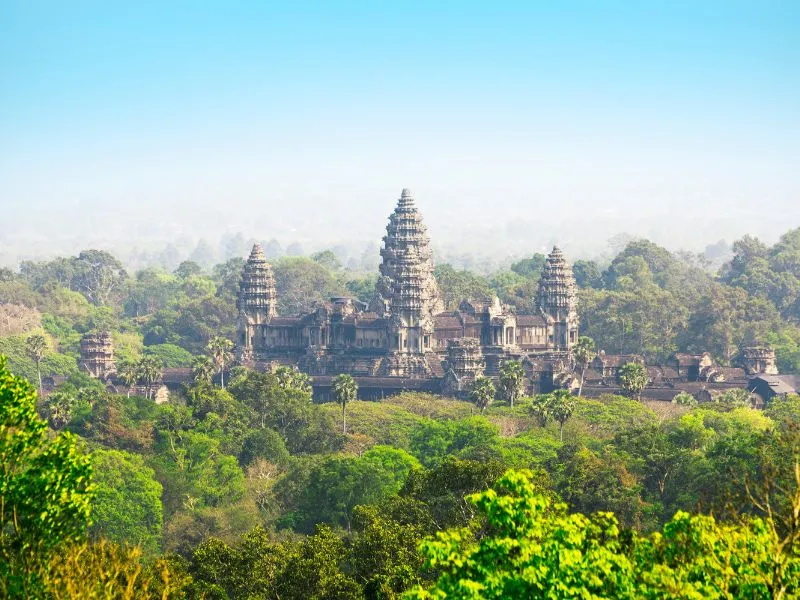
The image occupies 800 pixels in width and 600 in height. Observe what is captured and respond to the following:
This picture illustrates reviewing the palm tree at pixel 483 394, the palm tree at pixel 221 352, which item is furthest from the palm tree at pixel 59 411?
the palm tree at pixel 221 352

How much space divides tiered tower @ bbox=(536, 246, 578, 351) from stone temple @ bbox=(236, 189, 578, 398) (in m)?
0.09

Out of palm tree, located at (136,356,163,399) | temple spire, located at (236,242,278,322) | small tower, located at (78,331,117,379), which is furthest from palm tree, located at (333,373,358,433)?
small tower, located at (78,331,117,379)

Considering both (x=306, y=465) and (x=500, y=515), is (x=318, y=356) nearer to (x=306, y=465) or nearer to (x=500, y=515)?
(x=306, y=465)

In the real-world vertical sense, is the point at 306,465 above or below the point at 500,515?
below

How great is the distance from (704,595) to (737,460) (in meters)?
36.9

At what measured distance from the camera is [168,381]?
125438mm

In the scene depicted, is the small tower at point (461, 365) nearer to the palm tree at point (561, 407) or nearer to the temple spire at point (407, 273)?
the temple spire at point (407, 273)

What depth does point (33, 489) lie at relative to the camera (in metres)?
39.5

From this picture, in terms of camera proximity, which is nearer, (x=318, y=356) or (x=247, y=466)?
(x=247, y=466)

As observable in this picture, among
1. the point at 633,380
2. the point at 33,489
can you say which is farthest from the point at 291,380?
the point at 33,489

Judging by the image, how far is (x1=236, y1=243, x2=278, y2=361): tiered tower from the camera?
463 feet

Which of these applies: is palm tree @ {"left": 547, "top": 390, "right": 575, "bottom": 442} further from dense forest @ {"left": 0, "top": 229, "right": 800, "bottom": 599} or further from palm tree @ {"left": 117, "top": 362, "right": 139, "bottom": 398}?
palm tree @ {"left": 117, "top": 362, "right": 139, "bottom": 398}

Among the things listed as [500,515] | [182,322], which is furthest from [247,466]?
[182,322]

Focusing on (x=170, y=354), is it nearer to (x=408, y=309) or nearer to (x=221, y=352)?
(x=221, y=352)
